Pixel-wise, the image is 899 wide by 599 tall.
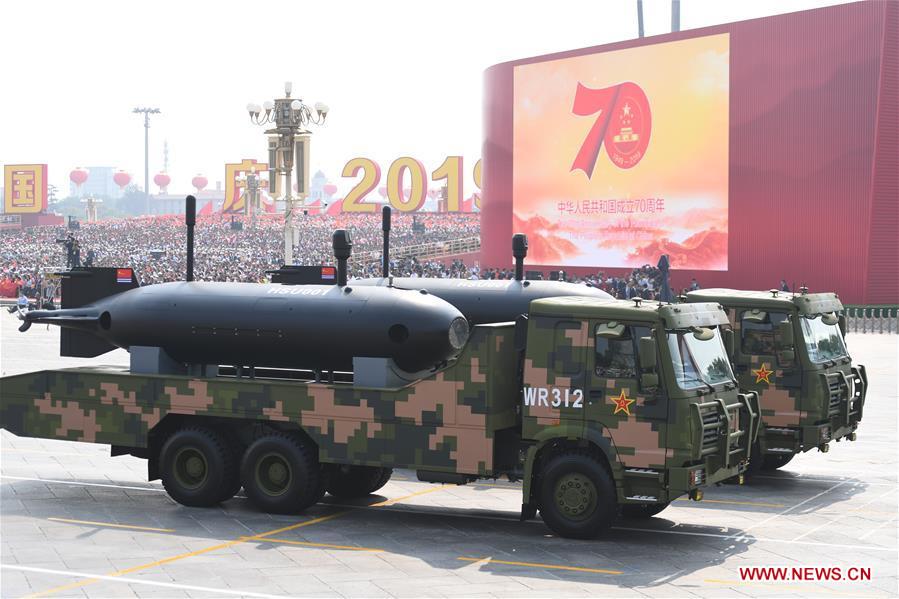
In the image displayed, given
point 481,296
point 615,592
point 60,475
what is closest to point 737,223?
point 481,296

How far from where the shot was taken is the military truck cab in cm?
1148

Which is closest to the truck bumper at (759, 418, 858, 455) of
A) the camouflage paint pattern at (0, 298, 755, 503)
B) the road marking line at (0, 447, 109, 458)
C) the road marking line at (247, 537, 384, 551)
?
the camouflage paint pattern at (0, 298, 755, 503)

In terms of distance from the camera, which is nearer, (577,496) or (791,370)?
(577,496)

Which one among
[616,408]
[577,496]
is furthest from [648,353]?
[577,496]

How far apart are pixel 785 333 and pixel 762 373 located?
1.93ft

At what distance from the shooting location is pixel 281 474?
525 inches

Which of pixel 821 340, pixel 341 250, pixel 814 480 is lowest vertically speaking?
pixel 814 480

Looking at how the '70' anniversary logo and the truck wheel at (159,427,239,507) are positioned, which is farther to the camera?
the '70' anniversary logo

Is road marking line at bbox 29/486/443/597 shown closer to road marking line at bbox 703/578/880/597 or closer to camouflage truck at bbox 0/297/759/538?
camouflage truck at bbox 0/297/759/538

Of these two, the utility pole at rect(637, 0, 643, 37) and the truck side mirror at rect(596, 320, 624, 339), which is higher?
the utility pole at rect(637, 0, 643, 37)

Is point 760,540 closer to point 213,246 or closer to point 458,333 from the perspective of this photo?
point 458,333

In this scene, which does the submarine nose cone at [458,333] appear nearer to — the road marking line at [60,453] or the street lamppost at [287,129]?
the road marking line at [60,453]

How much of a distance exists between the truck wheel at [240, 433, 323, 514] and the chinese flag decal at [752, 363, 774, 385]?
590 centimetres

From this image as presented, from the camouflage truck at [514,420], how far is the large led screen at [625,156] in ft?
128
